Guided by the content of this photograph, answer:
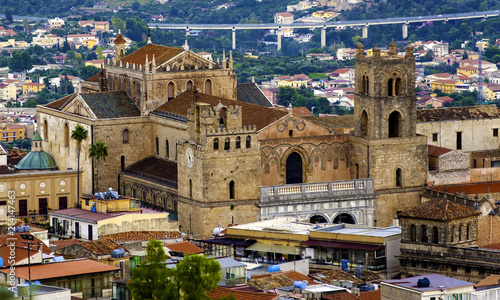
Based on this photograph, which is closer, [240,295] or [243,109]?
[240,295]

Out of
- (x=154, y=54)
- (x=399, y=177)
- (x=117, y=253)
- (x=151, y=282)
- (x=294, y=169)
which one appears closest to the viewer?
(x=151, y=282)

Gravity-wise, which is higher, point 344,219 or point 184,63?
point 184,63

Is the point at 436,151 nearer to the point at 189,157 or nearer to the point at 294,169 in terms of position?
the point at 294,169

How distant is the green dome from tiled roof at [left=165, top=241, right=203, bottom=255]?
3199cm

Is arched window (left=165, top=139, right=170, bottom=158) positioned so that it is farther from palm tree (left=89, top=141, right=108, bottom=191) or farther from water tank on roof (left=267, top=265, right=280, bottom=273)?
water tank on roof (left=267, top=265, right=280, bottom=273)

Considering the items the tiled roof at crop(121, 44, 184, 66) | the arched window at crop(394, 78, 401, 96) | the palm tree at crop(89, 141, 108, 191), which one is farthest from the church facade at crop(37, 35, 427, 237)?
the palm tree at crop(89, 141, 108, 191)

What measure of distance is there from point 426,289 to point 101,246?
73.9 ft

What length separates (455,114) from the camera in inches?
5108

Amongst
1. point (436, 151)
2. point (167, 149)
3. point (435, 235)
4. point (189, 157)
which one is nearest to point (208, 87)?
point (167, 149)

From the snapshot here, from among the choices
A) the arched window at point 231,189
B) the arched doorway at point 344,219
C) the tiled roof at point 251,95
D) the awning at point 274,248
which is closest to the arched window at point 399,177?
the arched doorway at point 344,219

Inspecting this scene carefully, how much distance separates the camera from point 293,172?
373 feet

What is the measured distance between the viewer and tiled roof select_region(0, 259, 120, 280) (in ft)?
255

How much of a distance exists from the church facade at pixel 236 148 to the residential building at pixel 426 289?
105ft

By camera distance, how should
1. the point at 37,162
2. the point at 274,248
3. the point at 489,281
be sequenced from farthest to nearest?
the point at 37,162
the point at 274,248
the point at 489,281
